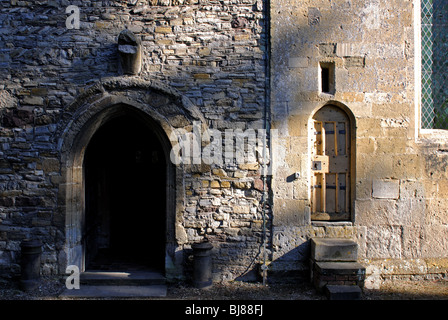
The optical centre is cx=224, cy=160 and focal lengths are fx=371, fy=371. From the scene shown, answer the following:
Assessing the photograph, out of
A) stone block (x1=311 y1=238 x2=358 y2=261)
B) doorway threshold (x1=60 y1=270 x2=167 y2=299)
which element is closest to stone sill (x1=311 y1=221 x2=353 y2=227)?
stone block (x1=311 y1=238 x2=358 y2=261)

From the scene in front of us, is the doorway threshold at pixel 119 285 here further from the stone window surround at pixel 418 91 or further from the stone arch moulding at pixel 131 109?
the stone window surround at pixel 418 91

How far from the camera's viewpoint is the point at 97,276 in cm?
521

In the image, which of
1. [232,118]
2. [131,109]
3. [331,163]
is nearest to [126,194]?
[131,109]

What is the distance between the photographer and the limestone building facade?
5.14 meters

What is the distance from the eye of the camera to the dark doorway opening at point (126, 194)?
20.9 feet

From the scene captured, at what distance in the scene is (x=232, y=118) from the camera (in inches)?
203

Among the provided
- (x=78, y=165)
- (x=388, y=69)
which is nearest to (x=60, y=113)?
(x=78, y=165)

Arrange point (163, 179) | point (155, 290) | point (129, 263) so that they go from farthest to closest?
point (163, 179)
point (129, 263)
point (155, 290)

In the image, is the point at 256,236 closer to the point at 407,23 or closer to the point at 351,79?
the point at 351,79

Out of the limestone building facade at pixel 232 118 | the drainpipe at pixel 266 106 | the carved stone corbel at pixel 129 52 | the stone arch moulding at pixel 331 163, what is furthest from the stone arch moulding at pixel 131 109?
the stone arch moulding at pixel 331 163

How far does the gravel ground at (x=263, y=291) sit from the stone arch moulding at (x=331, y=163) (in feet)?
3.43

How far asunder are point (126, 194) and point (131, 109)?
2.40m

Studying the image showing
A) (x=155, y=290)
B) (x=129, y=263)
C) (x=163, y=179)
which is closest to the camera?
(x=155, y=290)

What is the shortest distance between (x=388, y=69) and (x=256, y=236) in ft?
9.80
